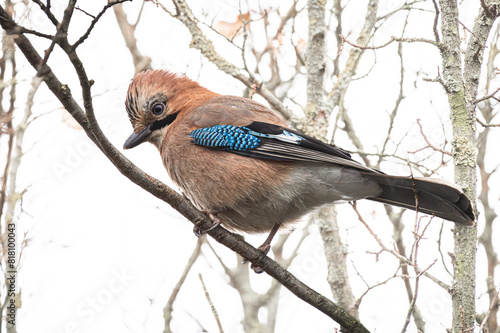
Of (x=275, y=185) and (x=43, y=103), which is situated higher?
(x=43, y=103)

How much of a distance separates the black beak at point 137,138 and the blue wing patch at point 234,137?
0.64 meters

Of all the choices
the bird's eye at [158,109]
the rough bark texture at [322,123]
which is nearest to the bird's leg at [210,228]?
the bird's eye at [158,109]

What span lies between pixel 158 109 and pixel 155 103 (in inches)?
2.7

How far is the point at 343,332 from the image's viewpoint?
4.64 metres

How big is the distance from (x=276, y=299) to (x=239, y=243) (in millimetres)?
3876

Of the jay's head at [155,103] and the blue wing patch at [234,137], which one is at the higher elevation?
the jay's head at [155,103]

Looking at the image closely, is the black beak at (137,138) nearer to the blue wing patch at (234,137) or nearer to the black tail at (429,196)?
the blue wing patch at (234,137)

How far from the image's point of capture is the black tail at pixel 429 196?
15.0 ft

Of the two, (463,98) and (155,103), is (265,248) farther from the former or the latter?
(463,98)

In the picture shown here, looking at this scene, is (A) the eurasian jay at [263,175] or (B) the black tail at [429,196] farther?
(A) the eurasian jay at [263,175]

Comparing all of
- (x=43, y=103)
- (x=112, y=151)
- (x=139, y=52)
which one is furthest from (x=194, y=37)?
(x=112, y=151)

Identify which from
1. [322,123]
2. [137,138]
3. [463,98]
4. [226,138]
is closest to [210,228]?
[226,138]

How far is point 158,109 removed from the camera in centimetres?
597

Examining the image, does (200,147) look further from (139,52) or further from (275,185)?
(139,52)
